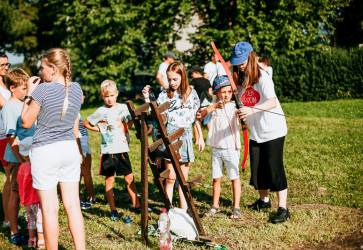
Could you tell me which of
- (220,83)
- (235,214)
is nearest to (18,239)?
(235,214)

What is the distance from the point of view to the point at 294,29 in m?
17.8

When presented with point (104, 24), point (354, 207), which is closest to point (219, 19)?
point (104, 24)

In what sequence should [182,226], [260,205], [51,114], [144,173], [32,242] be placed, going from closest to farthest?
1. [51,114]
2. [144,173]
3. [182,226]
4. [32,242]
5. [260,205]

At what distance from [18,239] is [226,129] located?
2.65 metres

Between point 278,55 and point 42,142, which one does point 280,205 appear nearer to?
point 42,142

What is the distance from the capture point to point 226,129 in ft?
18.1

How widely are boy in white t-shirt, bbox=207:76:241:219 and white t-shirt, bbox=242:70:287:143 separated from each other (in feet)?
1.12

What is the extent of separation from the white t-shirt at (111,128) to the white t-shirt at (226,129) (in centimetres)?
109

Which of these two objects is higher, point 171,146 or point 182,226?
point 171,146

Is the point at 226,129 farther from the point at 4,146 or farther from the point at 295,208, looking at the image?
the point at 4,146

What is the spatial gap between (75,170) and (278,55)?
15.7 meters

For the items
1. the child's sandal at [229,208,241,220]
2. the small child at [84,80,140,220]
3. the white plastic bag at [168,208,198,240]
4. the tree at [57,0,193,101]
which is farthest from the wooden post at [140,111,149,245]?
the tree at [57,0,193,101]

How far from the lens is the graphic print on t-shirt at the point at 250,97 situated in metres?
5.10

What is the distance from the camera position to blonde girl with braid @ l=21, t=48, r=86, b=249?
369 centimetres
